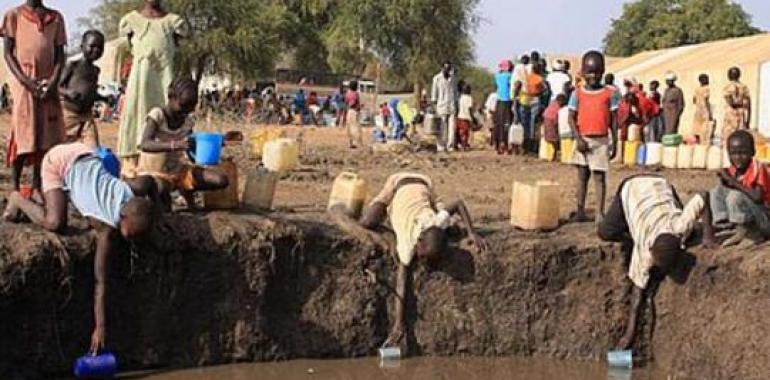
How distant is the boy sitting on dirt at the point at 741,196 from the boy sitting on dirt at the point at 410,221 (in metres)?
1.52

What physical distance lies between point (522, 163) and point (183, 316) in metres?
8.00

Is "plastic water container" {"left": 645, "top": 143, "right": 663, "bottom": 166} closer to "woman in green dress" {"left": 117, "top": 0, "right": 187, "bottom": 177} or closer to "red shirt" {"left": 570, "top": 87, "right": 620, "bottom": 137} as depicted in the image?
"red shirt" {"left": 570, "top": 87, "right": 620, "bottom": 137}

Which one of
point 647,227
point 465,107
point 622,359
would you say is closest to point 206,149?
point 647,227

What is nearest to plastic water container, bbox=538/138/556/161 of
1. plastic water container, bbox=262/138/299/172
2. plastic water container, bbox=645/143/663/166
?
plastic water container, bbox=645/143/663/166

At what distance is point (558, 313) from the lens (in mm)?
7781

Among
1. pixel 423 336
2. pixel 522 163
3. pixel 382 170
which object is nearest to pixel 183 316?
pixel 423 336

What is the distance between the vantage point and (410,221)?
743 cm

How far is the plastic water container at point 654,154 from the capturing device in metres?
14.5

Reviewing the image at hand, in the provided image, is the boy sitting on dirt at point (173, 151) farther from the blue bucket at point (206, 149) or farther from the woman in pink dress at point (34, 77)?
the woman in pink dress at point (34, 77)

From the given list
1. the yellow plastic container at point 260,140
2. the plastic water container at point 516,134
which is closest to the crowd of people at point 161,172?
the yellow plastic container at point 260,140

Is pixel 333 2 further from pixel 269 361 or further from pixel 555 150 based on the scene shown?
pixel 269 361

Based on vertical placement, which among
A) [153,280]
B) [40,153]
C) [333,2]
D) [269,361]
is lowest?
[269,361]

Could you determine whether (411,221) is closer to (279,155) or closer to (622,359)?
(622,359)

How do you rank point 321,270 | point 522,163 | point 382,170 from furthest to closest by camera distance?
1. point 522,163
2. point 382,170
3. point 321,270
